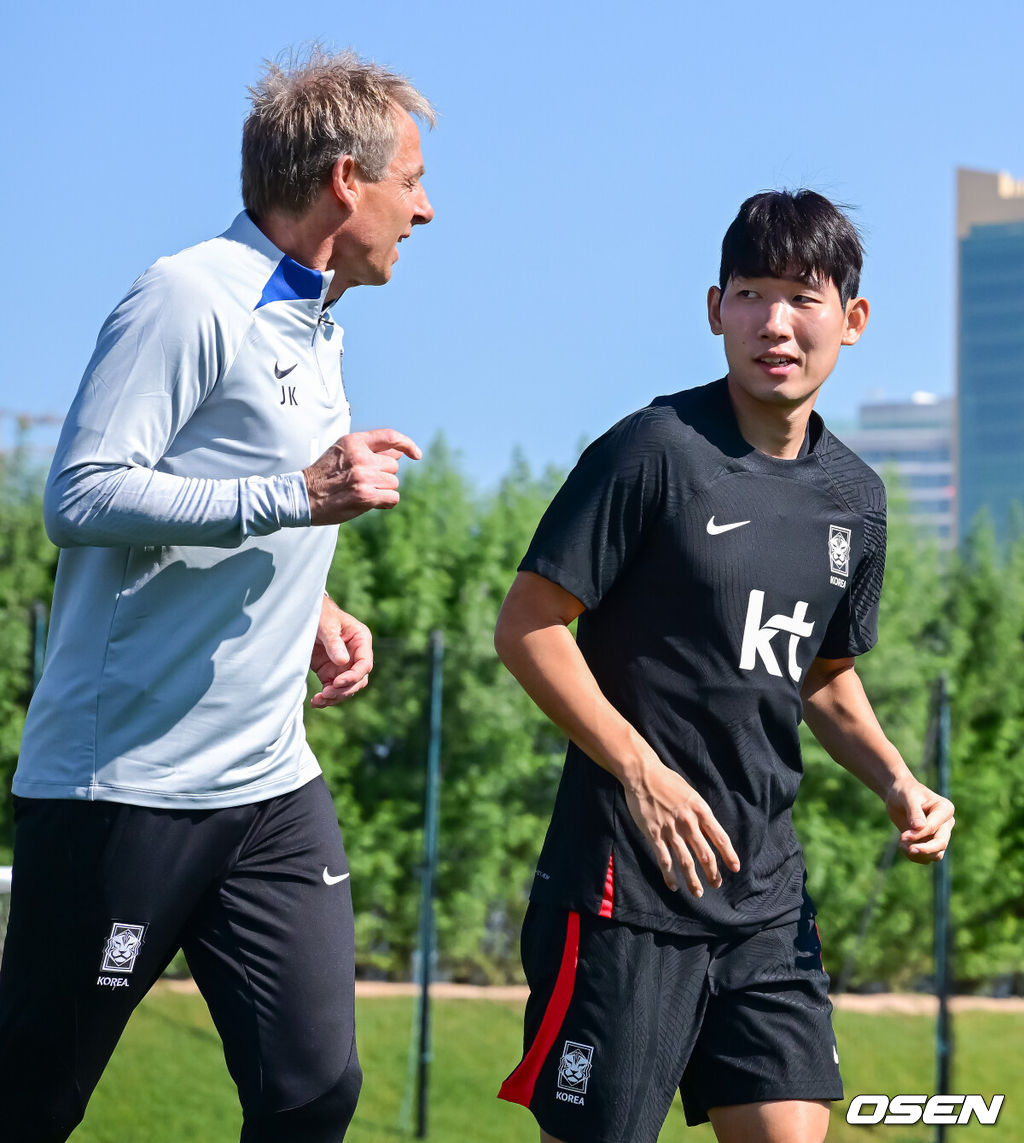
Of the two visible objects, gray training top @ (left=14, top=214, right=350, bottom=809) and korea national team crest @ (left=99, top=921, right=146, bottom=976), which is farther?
korea national team crest @ (left=99, top=921, right=146, bottom=976)

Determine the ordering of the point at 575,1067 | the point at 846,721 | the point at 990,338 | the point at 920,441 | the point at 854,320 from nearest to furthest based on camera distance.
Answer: the point at 575,1067
the point at 854,320
the point at 846,721
the point at 990,338
the point at 920,441

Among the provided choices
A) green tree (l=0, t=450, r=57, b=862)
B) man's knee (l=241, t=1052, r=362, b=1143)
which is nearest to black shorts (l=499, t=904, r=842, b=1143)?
man's knee (l=241, t=1052, r=362, b=1143)

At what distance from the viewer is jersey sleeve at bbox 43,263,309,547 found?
2.11 meters

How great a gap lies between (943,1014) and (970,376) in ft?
460

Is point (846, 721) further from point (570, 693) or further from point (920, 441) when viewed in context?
point (920, 441)

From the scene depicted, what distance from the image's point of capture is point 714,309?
8.30ft

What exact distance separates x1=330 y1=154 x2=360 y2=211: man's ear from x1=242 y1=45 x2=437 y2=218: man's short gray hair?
10mm

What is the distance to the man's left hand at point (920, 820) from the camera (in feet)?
7.90

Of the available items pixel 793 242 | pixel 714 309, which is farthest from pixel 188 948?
pixel 793 242

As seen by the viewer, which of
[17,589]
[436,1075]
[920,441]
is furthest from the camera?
[920,441]

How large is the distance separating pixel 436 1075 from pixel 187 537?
4.62m

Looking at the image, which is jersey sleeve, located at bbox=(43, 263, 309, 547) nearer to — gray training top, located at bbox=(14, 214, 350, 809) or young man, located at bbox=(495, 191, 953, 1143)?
gray training top, located at bbox=(14, 214, 350, 809)

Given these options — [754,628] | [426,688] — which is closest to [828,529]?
[754,628]

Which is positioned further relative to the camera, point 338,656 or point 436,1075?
point 436,1075
